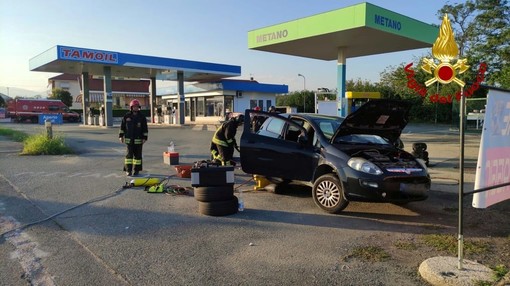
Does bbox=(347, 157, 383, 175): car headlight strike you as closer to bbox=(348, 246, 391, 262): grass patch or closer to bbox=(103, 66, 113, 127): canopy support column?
bbox=(348, 246, 391, 262): grass patch

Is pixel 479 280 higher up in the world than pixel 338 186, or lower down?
lower down

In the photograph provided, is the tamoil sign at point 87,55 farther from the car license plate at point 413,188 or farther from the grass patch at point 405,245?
the grass patch at point 405,245

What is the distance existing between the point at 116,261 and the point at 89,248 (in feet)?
2.10

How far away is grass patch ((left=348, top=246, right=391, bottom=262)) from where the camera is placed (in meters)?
4.65

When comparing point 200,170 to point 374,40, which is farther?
point 374,40

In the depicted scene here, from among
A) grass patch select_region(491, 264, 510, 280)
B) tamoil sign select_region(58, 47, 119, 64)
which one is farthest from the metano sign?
tamoil sign select_region(58, 47, 119, 64)

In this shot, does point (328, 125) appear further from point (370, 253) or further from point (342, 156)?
point (370, 253)

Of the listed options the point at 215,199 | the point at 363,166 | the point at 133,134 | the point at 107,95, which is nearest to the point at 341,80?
the point at 133,134

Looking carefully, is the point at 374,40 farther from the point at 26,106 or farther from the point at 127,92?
the point at 127,92

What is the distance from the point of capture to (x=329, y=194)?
6613mm

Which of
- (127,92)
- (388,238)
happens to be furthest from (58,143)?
(127,92)

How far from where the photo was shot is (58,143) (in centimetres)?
1479

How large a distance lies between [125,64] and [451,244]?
28619mm

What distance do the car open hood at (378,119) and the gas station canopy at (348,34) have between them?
325 inches
